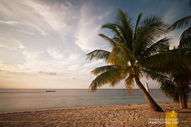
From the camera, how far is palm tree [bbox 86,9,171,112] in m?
4.77

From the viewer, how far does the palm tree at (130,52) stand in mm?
4770

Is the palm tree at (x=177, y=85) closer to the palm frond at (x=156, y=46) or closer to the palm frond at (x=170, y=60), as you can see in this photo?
the palm frond at (x=170, y=60)

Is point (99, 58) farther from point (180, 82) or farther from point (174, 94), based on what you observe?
point (174, 94)

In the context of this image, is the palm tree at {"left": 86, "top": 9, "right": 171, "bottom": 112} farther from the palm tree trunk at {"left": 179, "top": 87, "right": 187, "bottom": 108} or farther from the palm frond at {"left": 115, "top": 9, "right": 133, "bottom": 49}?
the palm tree trunk at {"left": 179, "top": 87, "right": 187, "bottom": 108}

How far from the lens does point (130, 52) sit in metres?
4.64

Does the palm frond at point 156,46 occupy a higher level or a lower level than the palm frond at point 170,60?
higher

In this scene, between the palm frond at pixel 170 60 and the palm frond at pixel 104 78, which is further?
the palm frond at pixel 104 78

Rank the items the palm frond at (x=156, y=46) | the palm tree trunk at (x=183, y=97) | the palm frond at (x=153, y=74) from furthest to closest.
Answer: the palm tree trunk at (x=183, y=97) → the palm frond at (x=156, y=46) → the palm frond at (x=153, y=74)

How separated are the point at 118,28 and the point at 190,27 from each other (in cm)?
411

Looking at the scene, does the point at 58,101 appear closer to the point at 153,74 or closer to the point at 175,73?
the point at 153,74

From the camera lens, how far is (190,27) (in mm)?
5324

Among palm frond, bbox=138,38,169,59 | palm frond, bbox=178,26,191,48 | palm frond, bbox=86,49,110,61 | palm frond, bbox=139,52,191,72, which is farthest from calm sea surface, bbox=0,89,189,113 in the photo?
palm frond, bbox=178,26,191,48

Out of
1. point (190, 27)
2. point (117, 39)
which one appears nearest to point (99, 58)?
point (117, 39)

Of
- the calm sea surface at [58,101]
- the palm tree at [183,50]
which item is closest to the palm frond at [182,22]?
the palm tree at [183,50]
